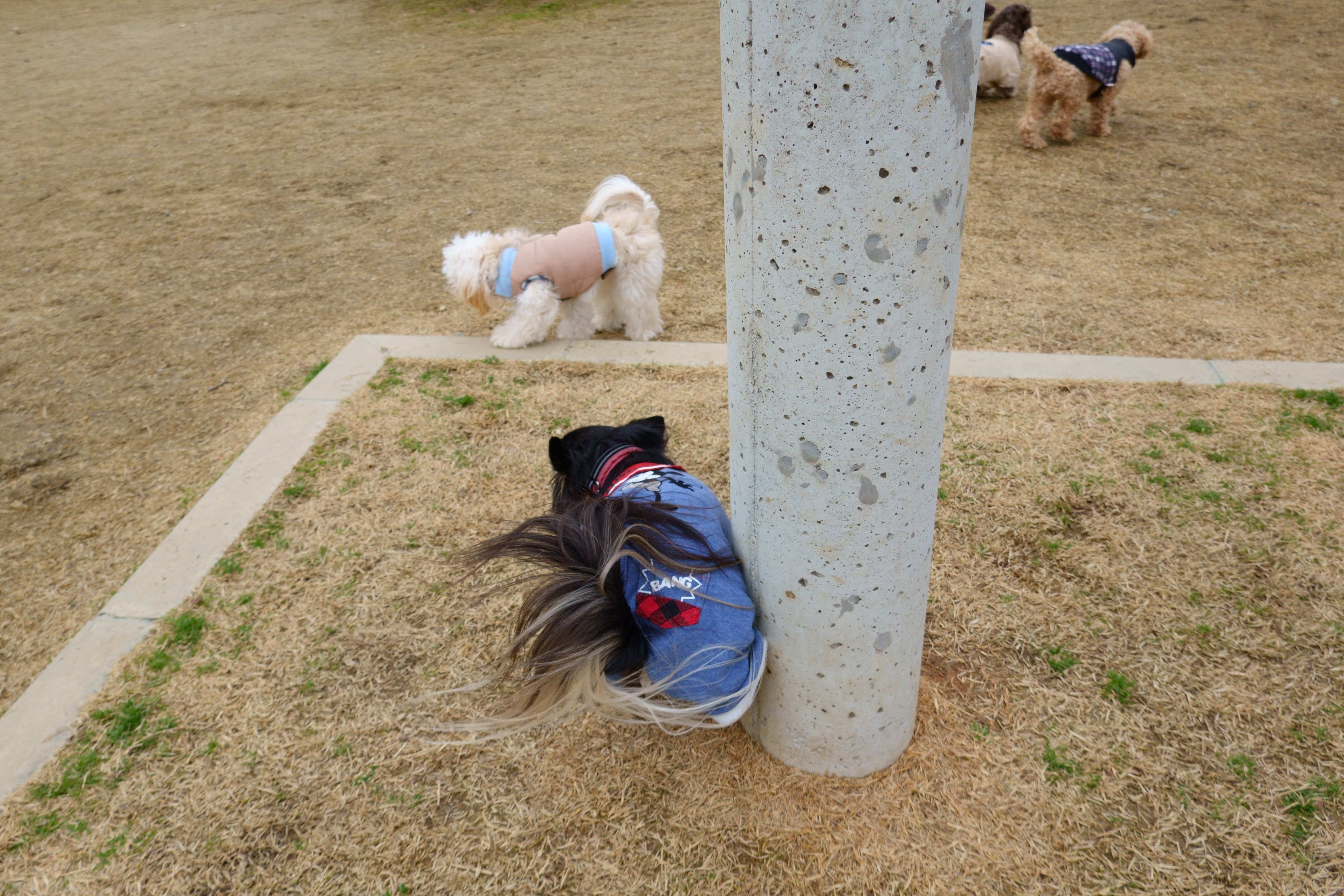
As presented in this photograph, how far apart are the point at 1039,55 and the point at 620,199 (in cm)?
394

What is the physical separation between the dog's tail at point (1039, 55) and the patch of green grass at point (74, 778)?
6.94m

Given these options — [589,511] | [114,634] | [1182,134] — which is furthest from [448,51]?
[589,511]

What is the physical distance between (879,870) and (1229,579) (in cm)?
150

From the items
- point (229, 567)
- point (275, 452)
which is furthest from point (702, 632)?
point (275, 452)

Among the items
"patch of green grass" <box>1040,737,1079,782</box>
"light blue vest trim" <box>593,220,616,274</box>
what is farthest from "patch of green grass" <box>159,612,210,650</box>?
"patch of green grass" <box>1040,737,1079,782</box>

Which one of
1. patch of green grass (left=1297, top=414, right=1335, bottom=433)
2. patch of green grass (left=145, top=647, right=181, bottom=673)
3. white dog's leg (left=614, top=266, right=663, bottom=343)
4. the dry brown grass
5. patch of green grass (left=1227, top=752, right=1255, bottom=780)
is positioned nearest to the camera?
patch of green grass (left=1227, top=752, right=1255, bottom=780)

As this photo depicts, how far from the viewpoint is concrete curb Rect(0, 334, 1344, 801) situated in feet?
7.69

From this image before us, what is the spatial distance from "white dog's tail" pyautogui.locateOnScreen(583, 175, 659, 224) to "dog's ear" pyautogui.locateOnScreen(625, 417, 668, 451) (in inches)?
79.6

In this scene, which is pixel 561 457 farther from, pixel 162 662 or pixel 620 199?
pixel 620 199

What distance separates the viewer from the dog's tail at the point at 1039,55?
6121 millimetres

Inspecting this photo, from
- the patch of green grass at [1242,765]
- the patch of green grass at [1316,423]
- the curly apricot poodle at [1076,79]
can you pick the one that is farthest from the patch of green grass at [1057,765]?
the curly apricot poodle at [1076,79]

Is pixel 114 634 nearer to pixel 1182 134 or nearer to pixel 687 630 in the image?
pixel 687 630

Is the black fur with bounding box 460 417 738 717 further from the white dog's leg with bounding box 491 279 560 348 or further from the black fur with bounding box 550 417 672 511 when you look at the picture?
the white dog's leg with bounding box 491 279 560 348

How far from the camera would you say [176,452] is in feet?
11.6
